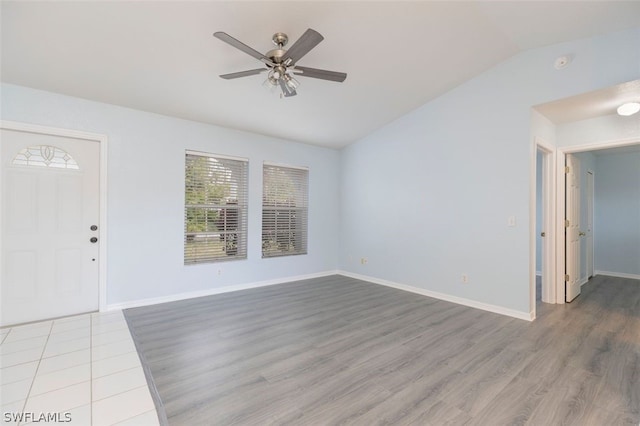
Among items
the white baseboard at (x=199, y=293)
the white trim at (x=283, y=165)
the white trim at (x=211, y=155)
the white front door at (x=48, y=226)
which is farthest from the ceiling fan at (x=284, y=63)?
the white baseboard at (x=199, y=293)

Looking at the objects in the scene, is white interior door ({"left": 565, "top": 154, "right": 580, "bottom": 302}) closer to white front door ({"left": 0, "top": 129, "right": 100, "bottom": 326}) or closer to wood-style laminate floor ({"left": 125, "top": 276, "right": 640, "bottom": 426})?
wood-style laminate floor ({"left": 125, "top": 276, "right": 640, "bottom": 426})

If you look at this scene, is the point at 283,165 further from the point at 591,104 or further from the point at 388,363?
the point at 591,104

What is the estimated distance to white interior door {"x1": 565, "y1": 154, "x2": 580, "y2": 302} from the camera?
404 cm

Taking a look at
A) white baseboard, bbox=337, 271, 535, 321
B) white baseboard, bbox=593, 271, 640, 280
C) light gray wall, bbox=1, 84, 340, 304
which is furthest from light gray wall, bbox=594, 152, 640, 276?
light gray wall, bbox=1, 84, 340, 304

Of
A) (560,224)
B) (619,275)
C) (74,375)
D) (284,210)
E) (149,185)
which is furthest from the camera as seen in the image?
(619,275)

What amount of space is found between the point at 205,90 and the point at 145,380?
3051 mm

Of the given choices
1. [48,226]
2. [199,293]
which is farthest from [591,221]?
[48,226]

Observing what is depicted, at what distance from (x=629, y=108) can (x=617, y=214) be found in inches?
152

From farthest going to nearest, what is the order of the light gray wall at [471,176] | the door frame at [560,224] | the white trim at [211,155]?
the white trim at [211,155]
the door frame at [560,224]
the light gray wall at [471,176]

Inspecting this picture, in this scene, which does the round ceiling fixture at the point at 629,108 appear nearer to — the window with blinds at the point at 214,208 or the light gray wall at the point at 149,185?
the light gray wall at the point at 149,185

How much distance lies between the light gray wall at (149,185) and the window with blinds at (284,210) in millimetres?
220

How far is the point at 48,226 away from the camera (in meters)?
3.28

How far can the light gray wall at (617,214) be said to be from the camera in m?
5.50

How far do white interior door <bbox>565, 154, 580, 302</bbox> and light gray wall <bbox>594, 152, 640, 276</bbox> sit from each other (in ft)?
7.67
